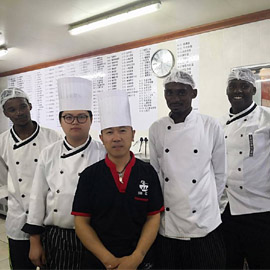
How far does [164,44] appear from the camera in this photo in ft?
11.2

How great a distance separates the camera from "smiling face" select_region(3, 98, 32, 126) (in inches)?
71.4

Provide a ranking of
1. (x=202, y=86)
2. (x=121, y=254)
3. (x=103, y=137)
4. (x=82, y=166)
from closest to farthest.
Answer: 1. (x=121, y=254)
2. (x=103, y=137)
3. (x=82, y=166)
4. (x=202, y=86)

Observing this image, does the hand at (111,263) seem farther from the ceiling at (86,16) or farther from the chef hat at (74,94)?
the ceiling at (86,16)

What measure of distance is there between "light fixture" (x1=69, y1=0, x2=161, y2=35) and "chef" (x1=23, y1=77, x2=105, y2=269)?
1268 millimetres

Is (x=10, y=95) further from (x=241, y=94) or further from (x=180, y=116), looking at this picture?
(x=241, y=94)

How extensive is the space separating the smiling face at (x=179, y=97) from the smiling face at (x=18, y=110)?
0.98 m

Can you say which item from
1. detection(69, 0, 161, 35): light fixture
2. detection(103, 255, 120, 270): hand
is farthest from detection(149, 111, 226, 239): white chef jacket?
detection(69, 0, 161, 35): light fixture

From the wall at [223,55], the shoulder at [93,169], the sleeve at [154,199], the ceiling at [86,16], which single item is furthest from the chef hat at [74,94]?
the wall at [223,55]

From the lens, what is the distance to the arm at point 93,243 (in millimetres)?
1268

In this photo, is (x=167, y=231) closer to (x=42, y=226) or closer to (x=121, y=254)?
(x=121, y=254)

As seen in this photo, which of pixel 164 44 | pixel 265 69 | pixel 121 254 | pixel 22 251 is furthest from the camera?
pixel 164 44

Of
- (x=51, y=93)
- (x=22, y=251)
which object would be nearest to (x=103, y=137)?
(x=22, y=251)

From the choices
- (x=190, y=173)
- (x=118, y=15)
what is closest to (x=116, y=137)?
(x=190, y=173)

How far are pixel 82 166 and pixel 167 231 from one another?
610 mm
